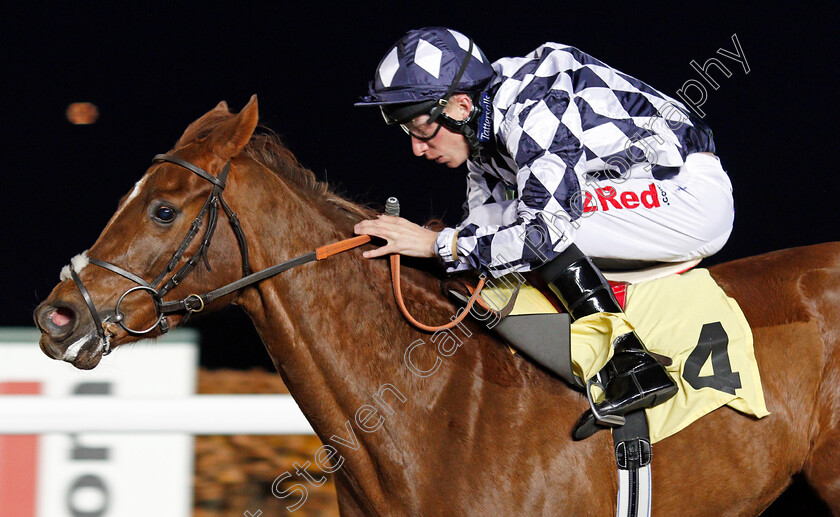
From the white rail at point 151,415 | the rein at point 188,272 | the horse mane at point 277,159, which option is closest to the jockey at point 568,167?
the horse mane at point 277,159

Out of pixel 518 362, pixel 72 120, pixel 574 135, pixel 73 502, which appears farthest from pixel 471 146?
pixel 72 120

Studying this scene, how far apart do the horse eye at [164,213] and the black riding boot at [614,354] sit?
97cm

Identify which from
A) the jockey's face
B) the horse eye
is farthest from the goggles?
the horse eye

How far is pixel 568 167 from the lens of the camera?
2027 millimetres

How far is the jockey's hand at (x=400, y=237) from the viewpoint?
83.7 inches

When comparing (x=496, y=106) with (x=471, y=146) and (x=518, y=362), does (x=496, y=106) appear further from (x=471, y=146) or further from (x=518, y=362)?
(x=518, y=362)

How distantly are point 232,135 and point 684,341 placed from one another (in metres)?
1.32

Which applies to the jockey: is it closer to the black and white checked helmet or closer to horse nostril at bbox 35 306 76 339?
the black and white checked helmet

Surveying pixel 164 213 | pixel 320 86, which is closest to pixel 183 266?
pixel 164 213

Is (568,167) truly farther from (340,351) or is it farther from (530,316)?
(340,351)

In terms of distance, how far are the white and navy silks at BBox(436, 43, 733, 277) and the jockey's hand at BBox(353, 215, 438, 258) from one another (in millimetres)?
61

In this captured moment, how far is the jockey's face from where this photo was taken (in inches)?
87.4

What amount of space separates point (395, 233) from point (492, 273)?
28 cm

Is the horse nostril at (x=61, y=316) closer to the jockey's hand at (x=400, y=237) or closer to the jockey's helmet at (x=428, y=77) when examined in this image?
the jockey's hand at (x=400, y=237)
